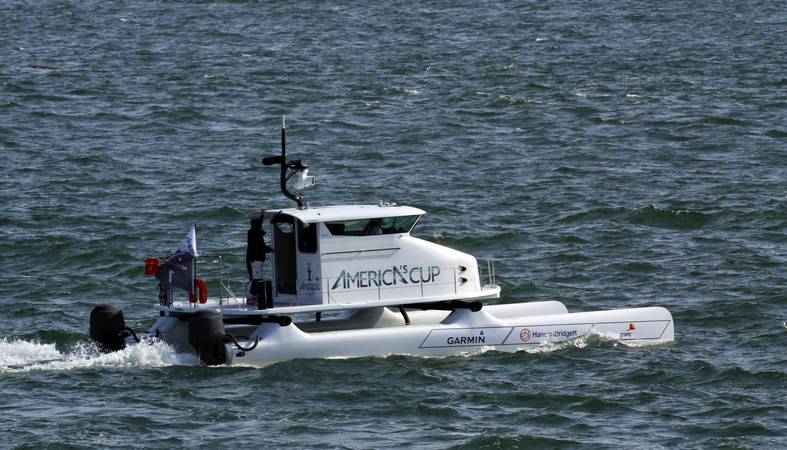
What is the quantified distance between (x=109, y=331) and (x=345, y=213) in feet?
16.2

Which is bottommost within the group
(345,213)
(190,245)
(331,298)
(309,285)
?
(331,298)

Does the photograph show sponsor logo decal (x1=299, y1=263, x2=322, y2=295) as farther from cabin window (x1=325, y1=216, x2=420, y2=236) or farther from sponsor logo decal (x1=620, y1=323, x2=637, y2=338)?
sponsor logo decal (x1=620, y1=323, x2=637, y2=338)

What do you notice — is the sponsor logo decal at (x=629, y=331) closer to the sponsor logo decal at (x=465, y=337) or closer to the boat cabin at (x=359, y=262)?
the sponsor logo decal at (x=465, y=337)

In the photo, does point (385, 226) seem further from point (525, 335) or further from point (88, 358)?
point (88, 358)

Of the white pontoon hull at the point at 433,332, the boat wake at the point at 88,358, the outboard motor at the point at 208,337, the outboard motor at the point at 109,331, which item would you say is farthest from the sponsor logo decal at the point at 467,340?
the outboard motor at the point at 109,331

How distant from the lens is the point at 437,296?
30547mm

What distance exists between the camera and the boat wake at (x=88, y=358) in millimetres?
29016

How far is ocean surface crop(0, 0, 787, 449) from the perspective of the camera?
2645 cm

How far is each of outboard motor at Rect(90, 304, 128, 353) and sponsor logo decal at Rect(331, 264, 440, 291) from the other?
405cm

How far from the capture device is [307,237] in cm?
3000

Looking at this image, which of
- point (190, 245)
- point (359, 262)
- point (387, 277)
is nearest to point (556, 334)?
point (387, 277)

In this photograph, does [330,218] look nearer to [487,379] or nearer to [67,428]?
[487,379]

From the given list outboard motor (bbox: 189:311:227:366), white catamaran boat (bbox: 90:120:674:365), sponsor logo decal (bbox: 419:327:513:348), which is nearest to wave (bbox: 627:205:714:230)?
white catamaran boat (bbox: 90:120:674:365)

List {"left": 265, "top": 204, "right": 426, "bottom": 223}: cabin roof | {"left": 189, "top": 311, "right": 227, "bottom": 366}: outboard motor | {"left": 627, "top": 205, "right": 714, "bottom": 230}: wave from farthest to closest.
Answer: {"left": 627, "top": 205, "right": 714, "bottom": 230}: wave → {"left": 265, "top": 204, "right": 426, "bottom": 223}: cabin roof → {"left": 189, "top": 311, "right": 227, "bottom": 366}: outboard motor
